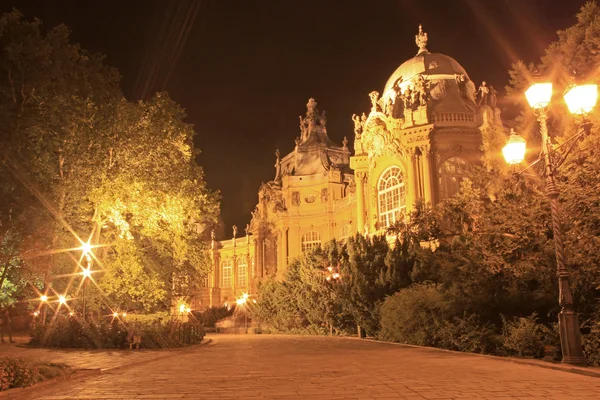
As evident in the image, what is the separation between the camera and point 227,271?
7769 cm

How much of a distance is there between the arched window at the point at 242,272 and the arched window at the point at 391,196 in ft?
117

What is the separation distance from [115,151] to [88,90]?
2.61 m

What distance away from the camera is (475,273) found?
18.5m

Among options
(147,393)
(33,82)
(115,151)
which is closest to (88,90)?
(115,151)

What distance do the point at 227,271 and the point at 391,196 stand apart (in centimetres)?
4072

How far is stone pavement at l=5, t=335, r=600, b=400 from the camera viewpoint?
377 inches

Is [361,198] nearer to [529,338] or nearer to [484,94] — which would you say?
[484,94]

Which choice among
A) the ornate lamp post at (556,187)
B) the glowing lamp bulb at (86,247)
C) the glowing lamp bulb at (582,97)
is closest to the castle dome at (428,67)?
the glowing lamp bulb at (86,247)

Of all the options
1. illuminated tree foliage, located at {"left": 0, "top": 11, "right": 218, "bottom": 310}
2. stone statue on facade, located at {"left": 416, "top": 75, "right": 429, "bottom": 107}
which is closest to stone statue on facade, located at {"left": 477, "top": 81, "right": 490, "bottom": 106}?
stone statue on facade, located at {"left": 416, "top": 75, "right": 429, "bottom": 107}

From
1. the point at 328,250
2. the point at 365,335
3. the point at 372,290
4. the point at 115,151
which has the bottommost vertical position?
the point at 365,335

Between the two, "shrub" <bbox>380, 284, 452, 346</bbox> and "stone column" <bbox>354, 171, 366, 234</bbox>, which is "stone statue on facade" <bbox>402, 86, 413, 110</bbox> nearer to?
"stone column" <bbox>354, 171, 366, 234</bbox>

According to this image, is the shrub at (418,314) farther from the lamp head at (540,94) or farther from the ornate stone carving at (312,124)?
the ornate stone carving at (312,124)

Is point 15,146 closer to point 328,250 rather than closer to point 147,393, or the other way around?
point 147,393

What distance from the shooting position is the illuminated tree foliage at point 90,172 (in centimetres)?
1756
